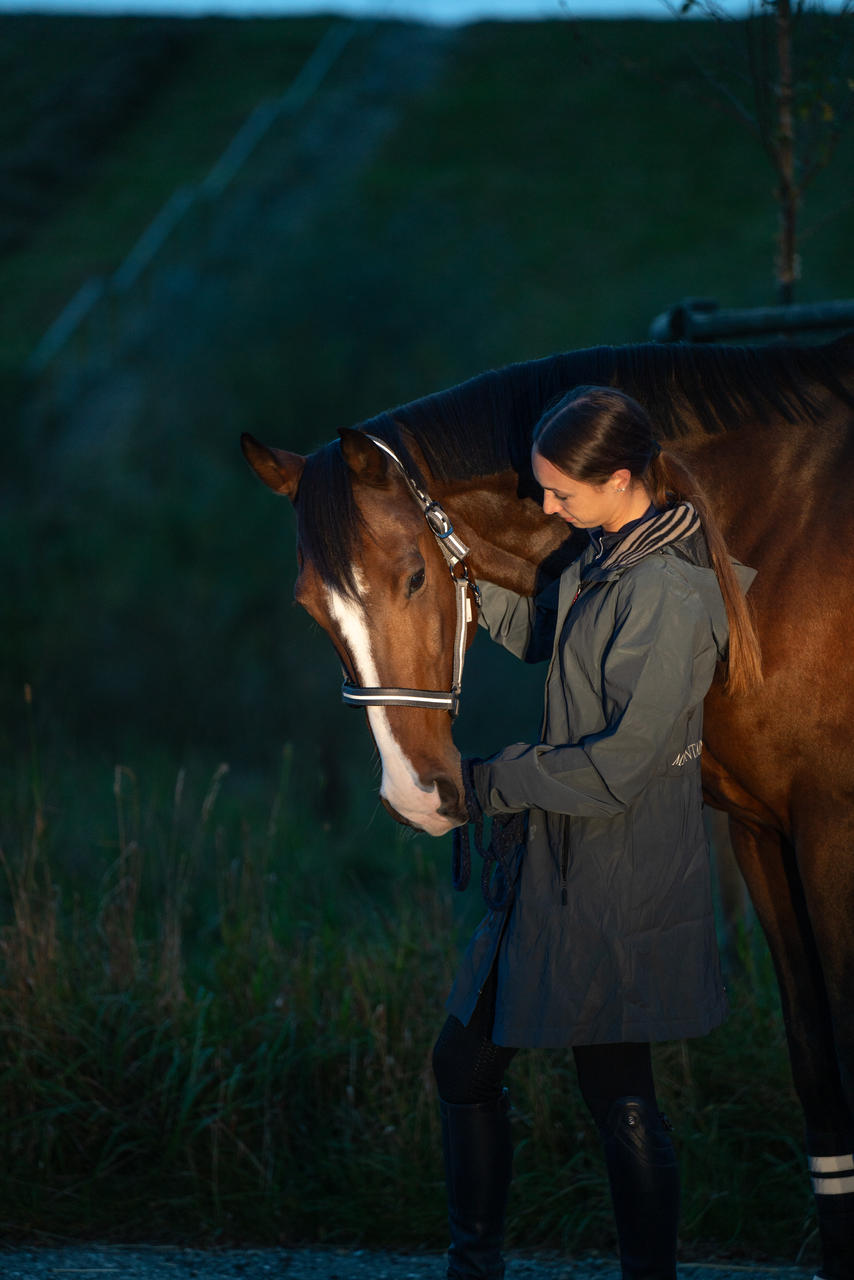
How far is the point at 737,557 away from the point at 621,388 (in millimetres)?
459

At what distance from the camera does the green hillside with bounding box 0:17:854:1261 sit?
3453 mm

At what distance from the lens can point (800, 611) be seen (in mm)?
2541

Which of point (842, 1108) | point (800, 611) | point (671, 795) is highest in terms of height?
point (800, 611)

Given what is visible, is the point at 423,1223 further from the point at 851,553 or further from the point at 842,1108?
the point at 851,553

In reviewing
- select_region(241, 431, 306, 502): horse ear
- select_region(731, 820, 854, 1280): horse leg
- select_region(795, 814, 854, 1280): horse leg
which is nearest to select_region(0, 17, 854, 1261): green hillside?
select_region(731, 820, 854, 1280): horse leg

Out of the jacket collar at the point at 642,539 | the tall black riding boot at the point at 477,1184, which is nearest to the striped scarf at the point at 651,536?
A: the jacket collar at the point at 642,539

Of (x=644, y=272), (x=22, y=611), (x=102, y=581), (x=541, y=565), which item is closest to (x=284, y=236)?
→ (x=644, y=272)

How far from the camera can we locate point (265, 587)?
38.4 feet

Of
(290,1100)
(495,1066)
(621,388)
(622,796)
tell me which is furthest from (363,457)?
(290,1100)

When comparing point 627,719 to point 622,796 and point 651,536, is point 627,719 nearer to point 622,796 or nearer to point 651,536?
point 622,796

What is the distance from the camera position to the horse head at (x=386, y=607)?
239 centimetres

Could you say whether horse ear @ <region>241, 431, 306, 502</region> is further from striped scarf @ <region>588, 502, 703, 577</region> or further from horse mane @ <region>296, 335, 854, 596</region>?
striped scarf @ <region>588, 502, 703, 577</region>

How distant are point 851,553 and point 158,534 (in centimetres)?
1110

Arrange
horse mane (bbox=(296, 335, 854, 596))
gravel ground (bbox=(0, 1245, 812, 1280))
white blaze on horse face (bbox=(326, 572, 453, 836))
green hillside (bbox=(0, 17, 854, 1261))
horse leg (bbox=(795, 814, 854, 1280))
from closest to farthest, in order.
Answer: white blaze on horse face (bbox=(326, 572, 453, 836))
horse leg (bbox=(795, 814, 854, 1280))
horse mane (bbox=(296, 335, 854, 596))
gravel ground (bbox=(0, 1245, 812, 1280))
green hillside (bbox=(0, 17, 854, 1261))
